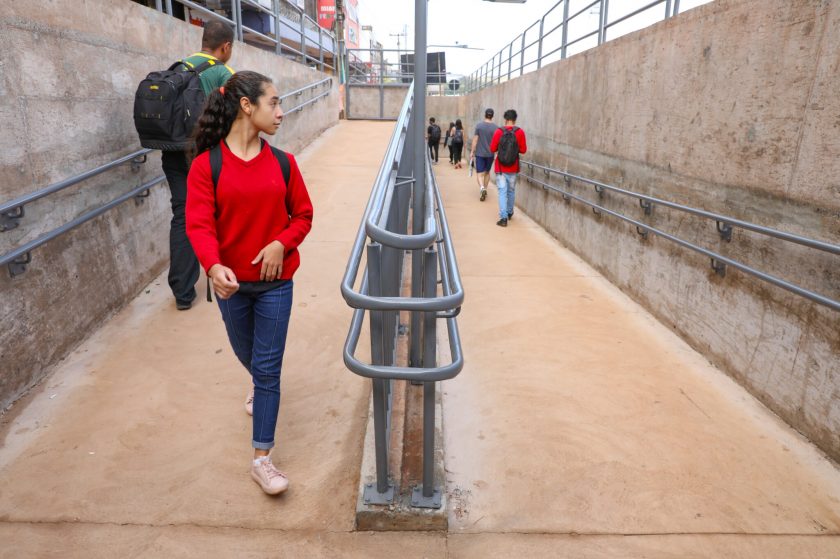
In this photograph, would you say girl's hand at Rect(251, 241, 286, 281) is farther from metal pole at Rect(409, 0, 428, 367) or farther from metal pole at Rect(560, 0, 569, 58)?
metal pole at Rect(560, 0, 569, 58)

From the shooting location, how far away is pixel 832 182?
264 centimetres

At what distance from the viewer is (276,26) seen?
9375mm

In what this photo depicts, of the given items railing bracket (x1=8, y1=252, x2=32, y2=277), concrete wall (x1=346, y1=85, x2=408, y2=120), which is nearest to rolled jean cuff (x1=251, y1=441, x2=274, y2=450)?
railing bracket (x1=8, y1=252, x2=32, y2=277)

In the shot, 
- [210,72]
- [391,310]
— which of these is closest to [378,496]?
[391,310]

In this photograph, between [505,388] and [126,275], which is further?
[126,275]

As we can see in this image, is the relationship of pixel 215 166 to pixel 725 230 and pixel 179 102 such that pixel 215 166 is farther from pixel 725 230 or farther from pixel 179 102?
pixel 725 230

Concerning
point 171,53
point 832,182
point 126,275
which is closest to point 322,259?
point 126,275

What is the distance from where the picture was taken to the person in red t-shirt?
2.06m

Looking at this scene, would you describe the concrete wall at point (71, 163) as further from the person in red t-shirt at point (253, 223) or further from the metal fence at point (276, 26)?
the person in red t-shirt at point (253, 223)

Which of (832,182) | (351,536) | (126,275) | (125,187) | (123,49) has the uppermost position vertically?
(123,49)

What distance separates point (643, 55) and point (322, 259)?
348 cm

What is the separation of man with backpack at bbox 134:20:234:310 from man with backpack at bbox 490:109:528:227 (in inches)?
191

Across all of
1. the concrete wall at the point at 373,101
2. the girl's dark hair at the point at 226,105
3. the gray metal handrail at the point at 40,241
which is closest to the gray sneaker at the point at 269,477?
the girl's dark hair at the point at 226,105

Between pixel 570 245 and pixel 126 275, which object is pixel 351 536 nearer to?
pixel 126 275
